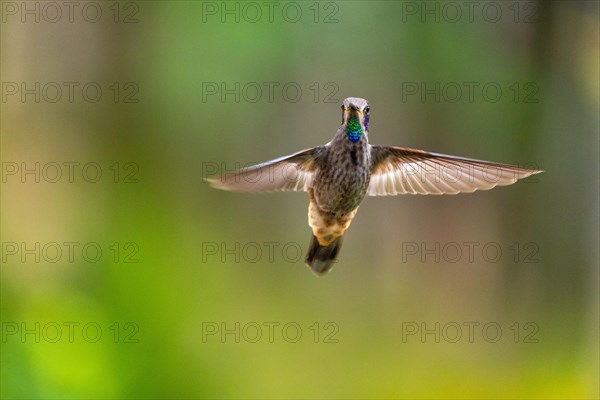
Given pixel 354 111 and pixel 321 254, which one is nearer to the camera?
pixel 354 111

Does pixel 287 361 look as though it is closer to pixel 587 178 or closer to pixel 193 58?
pixel 193 58

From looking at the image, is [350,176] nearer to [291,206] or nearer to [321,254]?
[321,254]

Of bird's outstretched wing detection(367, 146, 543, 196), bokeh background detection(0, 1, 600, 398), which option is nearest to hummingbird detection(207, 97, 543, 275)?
bird's outstretched wing detection(367, 146, 543, 196)

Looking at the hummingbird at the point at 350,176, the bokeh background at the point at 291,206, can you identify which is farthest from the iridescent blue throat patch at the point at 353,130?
the bokeh background at the point at 291,206

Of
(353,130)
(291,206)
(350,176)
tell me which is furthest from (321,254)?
(291,206)

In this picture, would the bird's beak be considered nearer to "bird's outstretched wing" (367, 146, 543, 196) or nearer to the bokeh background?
"bird's outstretched wing" (367, 146, 543, 196)

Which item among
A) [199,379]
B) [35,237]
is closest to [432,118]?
[199,379]

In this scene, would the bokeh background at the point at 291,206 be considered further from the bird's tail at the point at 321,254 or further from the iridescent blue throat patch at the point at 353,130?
the iridescent blue throat patch at the point at 353,130
